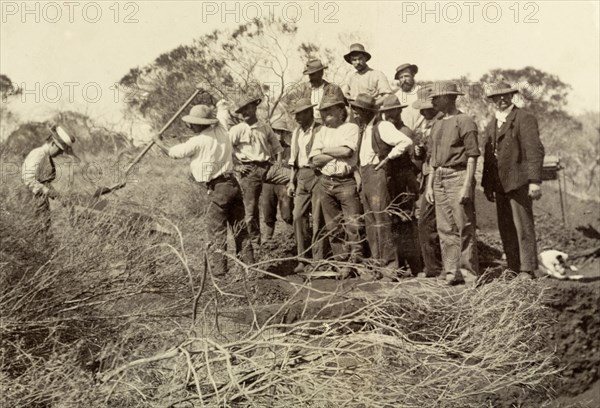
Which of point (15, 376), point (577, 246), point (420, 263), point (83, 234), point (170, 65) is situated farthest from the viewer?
point (170, 65)

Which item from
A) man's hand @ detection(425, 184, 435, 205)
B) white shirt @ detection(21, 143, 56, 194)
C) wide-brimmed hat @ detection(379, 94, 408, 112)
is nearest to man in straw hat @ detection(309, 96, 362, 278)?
wide-brimmed hat @ detection(379, 94, 408, 112)

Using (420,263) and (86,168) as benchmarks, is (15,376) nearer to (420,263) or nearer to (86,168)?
(86,168)

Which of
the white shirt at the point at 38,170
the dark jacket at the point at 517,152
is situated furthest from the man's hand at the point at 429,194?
the white shirt at the point at 38,170

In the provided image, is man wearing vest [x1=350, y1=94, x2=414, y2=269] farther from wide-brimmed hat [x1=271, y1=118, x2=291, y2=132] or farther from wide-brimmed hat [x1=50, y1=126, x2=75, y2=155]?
wide-brimmed hat [x1=50, y1=126, x2=75, y2=155]

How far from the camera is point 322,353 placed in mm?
6191

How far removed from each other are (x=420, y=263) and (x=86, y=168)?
430 centimetres

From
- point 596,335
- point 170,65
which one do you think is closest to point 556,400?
point 596,335

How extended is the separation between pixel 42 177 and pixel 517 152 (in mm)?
5417

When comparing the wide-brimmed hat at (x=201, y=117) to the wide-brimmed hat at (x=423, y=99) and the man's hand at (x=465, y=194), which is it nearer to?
the wide-brimmed hat at (x=423, y=99)

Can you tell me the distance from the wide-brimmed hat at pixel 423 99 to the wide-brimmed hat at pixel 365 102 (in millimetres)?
511

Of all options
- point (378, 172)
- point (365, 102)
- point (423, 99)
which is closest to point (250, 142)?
point (365, 102)

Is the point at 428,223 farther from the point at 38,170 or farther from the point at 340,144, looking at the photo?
the point at 38,170

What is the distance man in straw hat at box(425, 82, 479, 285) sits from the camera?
7914 mm

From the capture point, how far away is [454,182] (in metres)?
8.03
